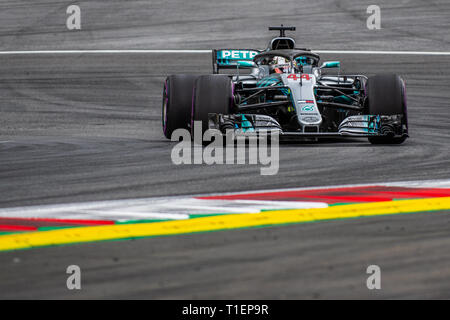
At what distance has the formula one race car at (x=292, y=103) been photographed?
42.5 ft

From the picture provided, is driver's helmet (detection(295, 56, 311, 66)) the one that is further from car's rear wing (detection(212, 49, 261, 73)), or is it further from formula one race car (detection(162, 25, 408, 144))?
car's rear wing (detection(212, 49, 261, 73))

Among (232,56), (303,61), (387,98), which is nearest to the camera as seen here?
(387,98)

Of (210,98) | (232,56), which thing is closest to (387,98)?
(210,98)

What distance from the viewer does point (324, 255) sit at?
6934mm

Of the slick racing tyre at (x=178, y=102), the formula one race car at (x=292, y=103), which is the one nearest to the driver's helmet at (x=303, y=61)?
the formula one race car at (x=292, y=103)

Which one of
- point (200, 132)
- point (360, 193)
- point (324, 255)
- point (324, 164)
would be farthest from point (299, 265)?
point (200, 132)

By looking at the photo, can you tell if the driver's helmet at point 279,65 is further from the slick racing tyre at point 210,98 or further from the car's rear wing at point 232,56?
the slick racing tyre at point 210,98

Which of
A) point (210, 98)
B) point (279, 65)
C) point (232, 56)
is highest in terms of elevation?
point (232, 56)

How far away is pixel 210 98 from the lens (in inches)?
514

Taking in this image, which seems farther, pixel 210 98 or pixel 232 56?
pixel 232 56

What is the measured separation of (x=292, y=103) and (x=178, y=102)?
1796mm

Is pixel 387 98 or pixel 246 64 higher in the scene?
pixel 246 64

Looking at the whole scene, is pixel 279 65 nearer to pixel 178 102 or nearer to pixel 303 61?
pixel 303 61

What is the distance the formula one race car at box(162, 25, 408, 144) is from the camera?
1295 cm
